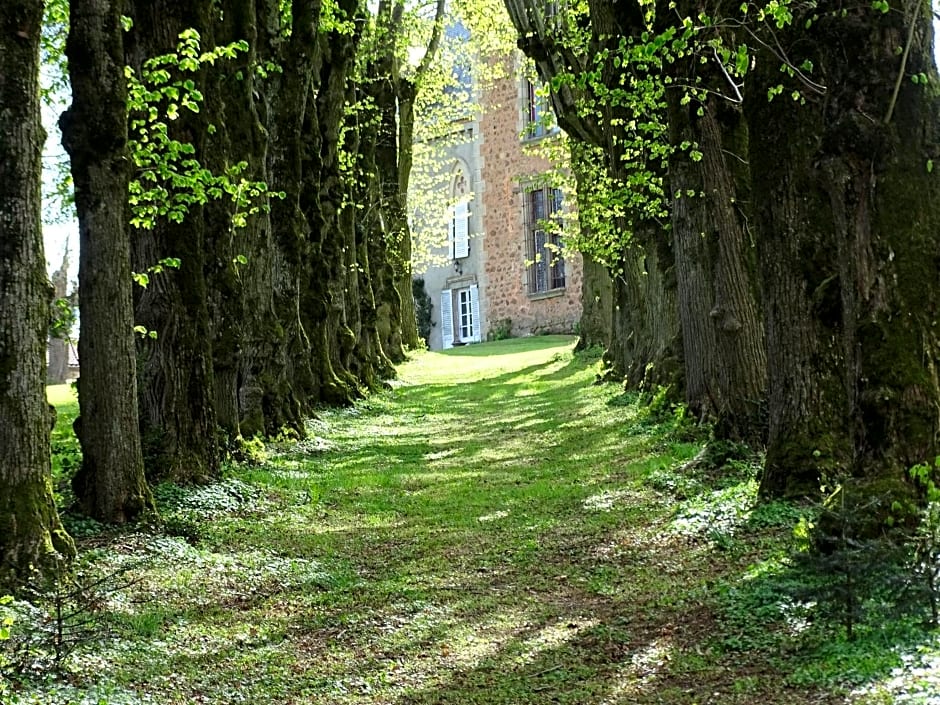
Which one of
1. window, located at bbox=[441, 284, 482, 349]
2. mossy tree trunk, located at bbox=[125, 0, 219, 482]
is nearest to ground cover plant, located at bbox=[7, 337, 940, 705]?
mossy tree trunk, located at bbox=[125, 0, 219, 482]

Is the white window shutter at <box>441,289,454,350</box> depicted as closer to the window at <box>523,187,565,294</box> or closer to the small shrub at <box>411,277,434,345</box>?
the small shrub at <box>411,277,434,345</box>

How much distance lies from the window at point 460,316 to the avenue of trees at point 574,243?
28100mm

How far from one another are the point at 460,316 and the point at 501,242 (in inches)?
180

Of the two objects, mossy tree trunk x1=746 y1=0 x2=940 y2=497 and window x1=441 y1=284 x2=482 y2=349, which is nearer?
mossy tree trunk x1=746 y1=0 x2=940 y2=497

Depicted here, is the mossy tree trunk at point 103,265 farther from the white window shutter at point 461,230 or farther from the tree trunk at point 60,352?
the white window shutter at point 461,230

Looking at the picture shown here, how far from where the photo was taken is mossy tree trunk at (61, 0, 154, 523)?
320 inches

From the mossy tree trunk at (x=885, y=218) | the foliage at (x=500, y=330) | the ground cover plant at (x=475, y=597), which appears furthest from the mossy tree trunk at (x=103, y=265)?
the foliage at (x=500, y=330)

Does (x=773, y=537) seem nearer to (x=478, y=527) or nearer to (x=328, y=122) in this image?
(x=478, y=527)

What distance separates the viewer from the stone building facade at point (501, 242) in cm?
4491

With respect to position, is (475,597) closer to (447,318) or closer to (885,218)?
(885,218)

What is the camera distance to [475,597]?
23.3 ft

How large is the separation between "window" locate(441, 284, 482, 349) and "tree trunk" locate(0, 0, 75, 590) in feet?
136

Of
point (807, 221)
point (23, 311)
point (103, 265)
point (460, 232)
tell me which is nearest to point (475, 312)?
point (460, 232)

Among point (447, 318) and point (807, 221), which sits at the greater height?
point (807, 221)
